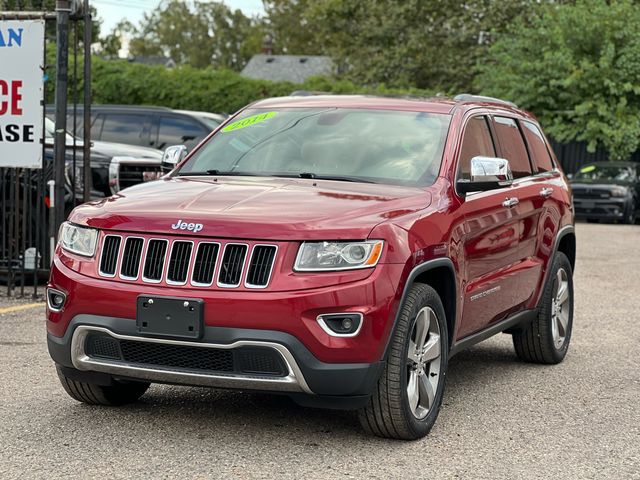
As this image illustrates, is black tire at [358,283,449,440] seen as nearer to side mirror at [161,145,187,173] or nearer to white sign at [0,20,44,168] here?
side mirror at [161,145,187,173]

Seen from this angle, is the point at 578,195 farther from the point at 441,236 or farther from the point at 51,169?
the point at 441,236

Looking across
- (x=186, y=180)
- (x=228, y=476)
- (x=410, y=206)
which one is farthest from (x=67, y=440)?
(x=410, y=206)

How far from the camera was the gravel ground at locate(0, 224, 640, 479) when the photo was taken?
16.5ft

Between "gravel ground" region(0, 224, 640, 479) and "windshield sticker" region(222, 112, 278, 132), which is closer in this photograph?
"gravel ground" region(0, 224, 640, 479)

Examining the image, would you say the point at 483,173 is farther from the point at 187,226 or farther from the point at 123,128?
the point at 123,128

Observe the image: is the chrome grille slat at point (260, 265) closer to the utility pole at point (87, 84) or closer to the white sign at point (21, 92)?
the utility pole at point (87, 84)

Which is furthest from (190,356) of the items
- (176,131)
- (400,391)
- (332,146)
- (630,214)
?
(630,214)

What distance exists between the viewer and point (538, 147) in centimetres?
813

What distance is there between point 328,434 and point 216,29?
10038 cm

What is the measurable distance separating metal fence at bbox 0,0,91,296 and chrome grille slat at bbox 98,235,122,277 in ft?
13.3

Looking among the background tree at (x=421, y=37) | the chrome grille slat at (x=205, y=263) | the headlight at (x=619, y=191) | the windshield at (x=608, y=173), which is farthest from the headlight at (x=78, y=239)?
the background tree at (x=421, y=37)

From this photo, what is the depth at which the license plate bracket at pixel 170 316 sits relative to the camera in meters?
4.98

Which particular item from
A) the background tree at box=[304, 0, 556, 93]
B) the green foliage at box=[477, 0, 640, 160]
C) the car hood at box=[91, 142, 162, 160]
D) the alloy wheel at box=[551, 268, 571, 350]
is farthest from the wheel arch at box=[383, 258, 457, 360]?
the background tree at box=[304, 0, 556, 93]

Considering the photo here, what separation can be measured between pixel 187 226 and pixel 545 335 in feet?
11.0
